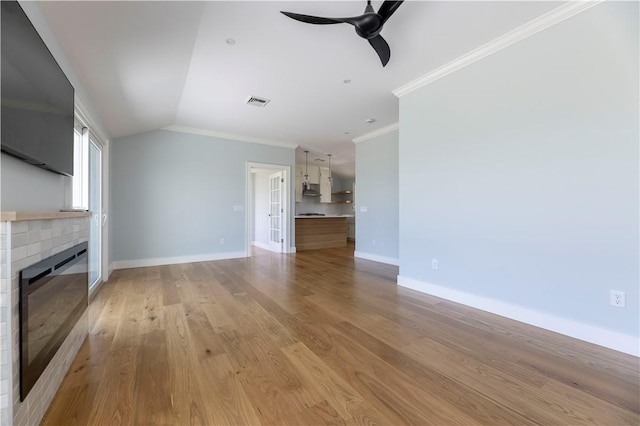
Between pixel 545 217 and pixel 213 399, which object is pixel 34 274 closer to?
pixel 213 399

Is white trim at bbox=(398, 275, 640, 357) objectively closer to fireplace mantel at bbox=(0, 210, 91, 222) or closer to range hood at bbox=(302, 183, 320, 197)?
fireplace mantel at bbox=(0, 210, 91, 222)

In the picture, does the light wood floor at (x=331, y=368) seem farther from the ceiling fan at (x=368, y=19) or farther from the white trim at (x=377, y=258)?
the ceiling fan at (x=368, y=19)

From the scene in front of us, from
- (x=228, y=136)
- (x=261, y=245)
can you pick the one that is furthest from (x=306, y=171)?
(x=228, y=136)

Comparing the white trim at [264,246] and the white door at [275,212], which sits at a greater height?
the white door at [275,212]

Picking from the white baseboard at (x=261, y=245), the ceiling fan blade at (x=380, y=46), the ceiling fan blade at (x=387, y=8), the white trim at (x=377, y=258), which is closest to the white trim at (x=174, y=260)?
the white baseboard at (x=261, y=245)

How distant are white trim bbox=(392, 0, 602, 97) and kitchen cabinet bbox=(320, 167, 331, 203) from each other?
210 inches

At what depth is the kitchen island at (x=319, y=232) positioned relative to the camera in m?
6.47

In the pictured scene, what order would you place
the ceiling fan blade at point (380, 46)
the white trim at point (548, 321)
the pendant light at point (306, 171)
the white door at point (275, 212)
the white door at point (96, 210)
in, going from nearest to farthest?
the white trim at point (548, 321), the ceiling fan blade at point (380, 46), the white door at point (96, 210), the white door at point (275, 212), the pendant light at point (306, 171)

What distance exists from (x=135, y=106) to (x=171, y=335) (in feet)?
9.25

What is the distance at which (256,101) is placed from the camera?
368 centimetres

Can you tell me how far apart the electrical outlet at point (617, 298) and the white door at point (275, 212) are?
17.2 ft

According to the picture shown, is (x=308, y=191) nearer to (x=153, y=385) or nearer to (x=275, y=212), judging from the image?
(x=275, y=212)

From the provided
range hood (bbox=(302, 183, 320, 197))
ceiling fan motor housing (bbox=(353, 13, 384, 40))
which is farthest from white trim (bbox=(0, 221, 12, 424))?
range hood (bbox=(302, 183, 320, 197))

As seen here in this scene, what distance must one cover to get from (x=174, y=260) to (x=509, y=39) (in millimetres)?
5546
